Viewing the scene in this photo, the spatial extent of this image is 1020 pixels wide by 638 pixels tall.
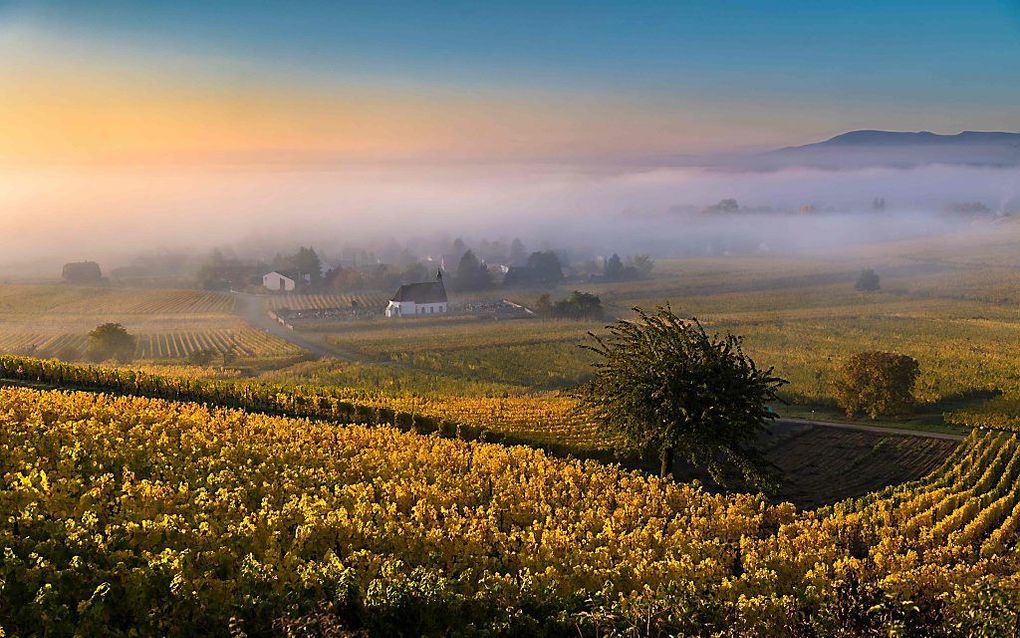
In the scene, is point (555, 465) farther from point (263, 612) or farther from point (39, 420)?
point (39, 420)

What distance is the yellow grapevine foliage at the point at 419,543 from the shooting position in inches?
506

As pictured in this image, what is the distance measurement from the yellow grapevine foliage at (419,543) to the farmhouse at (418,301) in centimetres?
7946

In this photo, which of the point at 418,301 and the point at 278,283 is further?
the point at 278,283

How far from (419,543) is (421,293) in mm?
95197

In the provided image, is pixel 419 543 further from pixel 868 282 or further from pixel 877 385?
pixel 868 282

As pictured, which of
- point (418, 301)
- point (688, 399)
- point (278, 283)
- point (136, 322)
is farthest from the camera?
point (278, 283)

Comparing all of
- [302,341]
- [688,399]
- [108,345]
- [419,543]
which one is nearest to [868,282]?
[302,341]

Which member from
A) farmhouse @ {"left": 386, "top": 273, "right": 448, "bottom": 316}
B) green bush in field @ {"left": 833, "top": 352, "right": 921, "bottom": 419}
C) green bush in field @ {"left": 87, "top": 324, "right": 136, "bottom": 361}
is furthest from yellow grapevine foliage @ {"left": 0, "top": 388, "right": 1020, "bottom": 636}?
farmhouse @ {"left": 386, "top": 273, "right": 448, "bottom": 316}

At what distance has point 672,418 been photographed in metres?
26.0

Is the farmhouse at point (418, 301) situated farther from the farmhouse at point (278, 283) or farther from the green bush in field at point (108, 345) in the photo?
the green bush in field at point (108, 345)

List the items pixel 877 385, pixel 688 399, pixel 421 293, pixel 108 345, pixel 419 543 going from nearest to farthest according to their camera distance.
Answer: pixel 419 543 → pixel 688 399 → pixel 877 385 → pixel 108 345 → pixel 421 293

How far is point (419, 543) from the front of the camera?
17.0 meters

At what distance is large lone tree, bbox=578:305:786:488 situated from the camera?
25.6 m

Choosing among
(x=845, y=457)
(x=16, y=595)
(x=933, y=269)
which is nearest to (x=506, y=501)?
(x=16, y=595)
